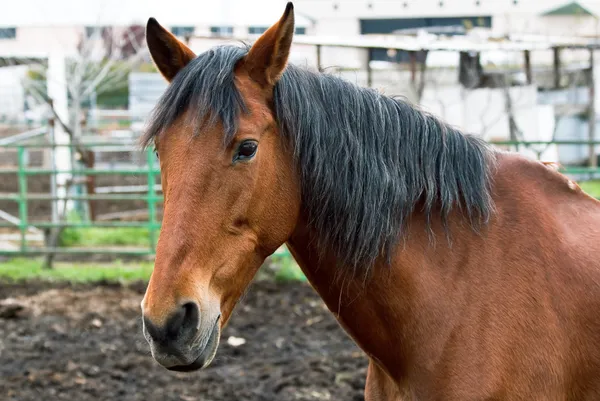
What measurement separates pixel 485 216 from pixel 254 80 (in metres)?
0.92

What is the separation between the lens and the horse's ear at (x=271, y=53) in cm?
219

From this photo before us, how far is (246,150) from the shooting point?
7.00ft

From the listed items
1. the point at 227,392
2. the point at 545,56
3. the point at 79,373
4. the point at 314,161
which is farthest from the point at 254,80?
the point at 545,56

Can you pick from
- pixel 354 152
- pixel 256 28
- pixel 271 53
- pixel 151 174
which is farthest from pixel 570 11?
pixel 271 53

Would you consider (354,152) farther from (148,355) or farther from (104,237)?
(104,237)

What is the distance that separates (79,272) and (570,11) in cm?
1354

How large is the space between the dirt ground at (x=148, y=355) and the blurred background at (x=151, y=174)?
0.05ft

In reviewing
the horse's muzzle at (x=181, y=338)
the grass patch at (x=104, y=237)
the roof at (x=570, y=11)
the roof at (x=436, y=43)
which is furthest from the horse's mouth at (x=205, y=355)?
the roof at (x=570, y=11)

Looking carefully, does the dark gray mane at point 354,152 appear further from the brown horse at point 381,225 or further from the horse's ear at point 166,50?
the horse's ear at point 166,50

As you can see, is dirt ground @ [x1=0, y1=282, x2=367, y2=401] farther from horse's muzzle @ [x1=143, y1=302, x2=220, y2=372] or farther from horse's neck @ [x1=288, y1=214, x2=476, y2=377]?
horse's muzzle @ [x1=143, y1=302, x2=220, y2=372]

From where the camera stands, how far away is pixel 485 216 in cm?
242

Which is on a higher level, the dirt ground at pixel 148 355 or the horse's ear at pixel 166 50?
the horse's ear at pixel 166 50

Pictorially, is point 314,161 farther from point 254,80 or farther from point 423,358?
point 423,358

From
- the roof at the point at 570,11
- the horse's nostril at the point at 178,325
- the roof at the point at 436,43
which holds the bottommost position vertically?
the horse's nostril at the point at 178,325
